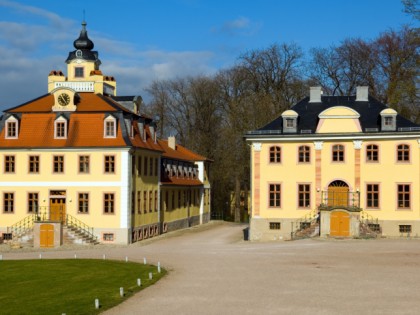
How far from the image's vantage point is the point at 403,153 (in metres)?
44.2

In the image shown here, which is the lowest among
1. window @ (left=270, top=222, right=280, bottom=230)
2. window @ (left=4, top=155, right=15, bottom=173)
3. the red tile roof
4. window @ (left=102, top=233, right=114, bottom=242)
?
window @ (left=102, top=233, right=114, bottom=242)

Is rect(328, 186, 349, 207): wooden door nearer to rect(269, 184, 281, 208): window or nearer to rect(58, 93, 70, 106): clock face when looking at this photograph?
rect(269, 184, 281, 208): window

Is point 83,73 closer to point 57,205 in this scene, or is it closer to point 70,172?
point 70,172

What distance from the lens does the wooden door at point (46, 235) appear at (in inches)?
1679

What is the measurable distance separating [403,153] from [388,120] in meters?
2.35

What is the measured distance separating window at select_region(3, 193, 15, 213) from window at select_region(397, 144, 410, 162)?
83.5 feet

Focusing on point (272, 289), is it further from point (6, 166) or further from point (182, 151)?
point (182, 151)

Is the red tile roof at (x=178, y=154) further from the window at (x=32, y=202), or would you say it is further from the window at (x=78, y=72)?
the window at (x=32, y=202)

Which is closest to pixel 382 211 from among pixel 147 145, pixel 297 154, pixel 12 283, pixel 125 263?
pixel 297 154

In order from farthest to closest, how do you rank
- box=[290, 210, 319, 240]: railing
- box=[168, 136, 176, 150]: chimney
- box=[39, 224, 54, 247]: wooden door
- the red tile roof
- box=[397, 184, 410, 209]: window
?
box=[168, 136, 176, 150]: chimney, the red tile roof, box=[290, 210, 319, 240]: railing, box=[397, 184, 410, 209]: window, box=[39, 224, 54, 247]: wooden door

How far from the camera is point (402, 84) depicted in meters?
53.6

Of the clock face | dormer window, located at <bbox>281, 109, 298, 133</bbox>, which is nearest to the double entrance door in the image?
the clock face

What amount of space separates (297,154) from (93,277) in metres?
21.8

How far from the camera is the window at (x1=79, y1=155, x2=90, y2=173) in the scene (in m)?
44.6
